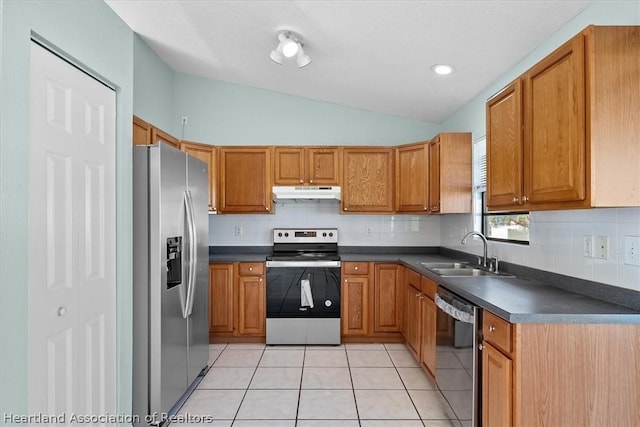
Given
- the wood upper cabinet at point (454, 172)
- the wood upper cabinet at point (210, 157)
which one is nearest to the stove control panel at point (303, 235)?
the wood upper cabinet at point (210, 157)

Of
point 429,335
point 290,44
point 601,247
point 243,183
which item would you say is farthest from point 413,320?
point 290,44

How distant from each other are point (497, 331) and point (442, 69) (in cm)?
204

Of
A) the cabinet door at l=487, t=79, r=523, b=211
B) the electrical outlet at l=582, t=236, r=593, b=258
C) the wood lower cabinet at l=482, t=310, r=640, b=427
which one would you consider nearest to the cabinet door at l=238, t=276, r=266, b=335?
the cabinet door at l=487, t=79, r=523, b=211

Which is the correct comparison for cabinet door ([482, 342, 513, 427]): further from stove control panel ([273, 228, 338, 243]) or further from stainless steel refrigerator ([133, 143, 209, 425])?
stove control panel ([273, 228, 338, 243])

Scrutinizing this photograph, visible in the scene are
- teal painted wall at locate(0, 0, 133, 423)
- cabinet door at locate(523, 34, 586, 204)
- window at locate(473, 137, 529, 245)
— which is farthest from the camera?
window at locate(473, 137, 529, 245)

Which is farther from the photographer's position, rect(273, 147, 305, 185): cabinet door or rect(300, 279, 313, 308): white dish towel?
rect(273, 147, 305, 185): cabinet door

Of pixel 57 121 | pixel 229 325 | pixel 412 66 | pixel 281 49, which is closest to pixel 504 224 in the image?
pixel 412 66

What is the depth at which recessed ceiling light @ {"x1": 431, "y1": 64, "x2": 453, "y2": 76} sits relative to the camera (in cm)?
284

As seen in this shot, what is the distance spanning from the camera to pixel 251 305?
3.83 m

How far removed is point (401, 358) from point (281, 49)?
289 cm

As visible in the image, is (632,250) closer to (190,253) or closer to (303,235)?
(190,253)

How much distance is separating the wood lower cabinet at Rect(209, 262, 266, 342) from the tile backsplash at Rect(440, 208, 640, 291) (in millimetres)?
2296

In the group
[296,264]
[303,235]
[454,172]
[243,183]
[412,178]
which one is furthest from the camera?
A: [303,235]

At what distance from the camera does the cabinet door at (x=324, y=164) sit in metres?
4.11
